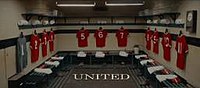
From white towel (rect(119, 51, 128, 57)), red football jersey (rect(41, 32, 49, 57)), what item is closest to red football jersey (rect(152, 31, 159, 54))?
white towel (rect(119, 51, 128, 57))

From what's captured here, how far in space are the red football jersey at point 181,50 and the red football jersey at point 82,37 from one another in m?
5.39

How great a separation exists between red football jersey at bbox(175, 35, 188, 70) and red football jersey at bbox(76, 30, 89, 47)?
5.39 metres

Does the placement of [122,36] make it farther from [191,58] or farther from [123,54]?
[191,58]

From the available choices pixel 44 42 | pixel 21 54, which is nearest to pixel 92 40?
pixel 44 42

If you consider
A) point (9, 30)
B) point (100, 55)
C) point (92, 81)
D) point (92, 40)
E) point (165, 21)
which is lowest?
point (92, 81)

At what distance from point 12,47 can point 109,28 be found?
5.71 meters

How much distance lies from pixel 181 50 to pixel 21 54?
3543 millimetres

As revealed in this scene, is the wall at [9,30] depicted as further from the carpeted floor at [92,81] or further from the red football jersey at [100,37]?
the red football jersey at [100,37]

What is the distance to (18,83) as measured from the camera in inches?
213

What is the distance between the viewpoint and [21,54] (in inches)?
231

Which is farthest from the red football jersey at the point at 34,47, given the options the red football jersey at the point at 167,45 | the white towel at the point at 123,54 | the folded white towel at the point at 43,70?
the white towel at the point at 123,54

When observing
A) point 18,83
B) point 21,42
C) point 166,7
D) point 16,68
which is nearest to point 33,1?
point 21,42

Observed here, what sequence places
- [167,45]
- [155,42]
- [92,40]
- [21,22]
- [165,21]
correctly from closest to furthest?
[21,22] < [167,45] < [165,21] < [155,42] < [92,40]

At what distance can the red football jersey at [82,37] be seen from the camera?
416 inches
